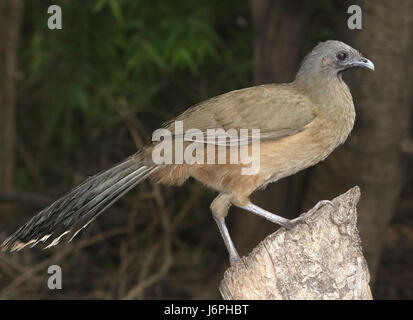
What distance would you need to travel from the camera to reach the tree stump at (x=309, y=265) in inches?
115

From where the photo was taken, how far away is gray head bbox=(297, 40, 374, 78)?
3567 millimetres

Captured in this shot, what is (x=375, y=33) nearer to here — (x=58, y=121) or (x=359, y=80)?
(x=359, y=80)

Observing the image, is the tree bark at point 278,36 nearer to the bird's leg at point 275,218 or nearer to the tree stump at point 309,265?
the bird's leg at point 275,218

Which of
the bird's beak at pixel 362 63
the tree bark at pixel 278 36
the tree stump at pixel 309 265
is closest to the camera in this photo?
the tree stump at pixel 309 265

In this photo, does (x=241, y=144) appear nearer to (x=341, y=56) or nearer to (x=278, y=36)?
(x=341, y=56)

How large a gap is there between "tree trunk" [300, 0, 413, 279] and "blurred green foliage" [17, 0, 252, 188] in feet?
5.15

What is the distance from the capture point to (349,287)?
9.67 ft

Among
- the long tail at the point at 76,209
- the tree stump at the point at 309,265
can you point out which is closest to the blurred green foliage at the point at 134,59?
the long tail at the point at 76,209

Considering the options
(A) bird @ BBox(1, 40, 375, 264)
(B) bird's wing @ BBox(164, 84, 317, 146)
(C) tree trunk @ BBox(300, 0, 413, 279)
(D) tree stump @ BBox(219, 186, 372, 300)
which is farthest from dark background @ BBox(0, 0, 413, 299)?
(D) tree stump @ BBox(219, 186, 372, 300)

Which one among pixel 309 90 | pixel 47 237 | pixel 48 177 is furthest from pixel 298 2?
pixel 48 177

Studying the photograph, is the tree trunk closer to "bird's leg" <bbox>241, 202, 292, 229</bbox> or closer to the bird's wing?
the bird's wing

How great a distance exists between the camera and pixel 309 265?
295cm

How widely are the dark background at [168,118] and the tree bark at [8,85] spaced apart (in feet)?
0.04

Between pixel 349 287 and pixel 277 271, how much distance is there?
31cm
